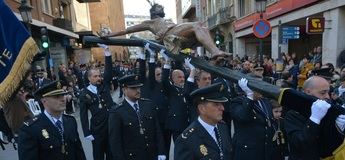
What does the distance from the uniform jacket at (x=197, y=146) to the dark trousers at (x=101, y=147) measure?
10.6 feet

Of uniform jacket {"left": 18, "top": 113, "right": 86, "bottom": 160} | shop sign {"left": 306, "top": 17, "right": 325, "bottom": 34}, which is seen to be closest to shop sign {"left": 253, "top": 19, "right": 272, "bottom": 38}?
shop sign {"left": 306, "top": 17, "right": 325, "bottom": 34}

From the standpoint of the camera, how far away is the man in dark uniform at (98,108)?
20.4 ft

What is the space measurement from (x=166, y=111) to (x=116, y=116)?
2289 mm

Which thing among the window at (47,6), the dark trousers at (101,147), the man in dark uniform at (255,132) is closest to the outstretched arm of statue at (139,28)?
the man in dark uniform at (255,132)

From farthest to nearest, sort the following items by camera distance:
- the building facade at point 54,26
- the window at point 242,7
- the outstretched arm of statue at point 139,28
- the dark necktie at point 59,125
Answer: the window at point 242,7
the building facade at point 54,26
the outstretched arm of statue at point 139,28
the dark necktie at point 59,125

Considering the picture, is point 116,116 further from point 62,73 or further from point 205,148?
point 62,73

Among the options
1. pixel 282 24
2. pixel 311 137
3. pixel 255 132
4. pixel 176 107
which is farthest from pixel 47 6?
pixel 311 137

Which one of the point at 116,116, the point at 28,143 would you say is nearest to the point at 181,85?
the point at 116,116

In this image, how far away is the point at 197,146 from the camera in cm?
317

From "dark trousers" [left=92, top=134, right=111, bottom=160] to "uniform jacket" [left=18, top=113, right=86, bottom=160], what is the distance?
2100 millimetres

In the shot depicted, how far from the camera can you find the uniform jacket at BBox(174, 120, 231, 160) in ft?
10.3

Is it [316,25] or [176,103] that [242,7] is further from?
[176,103]

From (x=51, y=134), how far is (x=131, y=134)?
1.13 m

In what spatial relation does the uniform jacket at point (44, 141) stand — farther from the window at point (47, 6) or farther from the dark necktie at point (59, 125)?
the window at point (47, 6)
